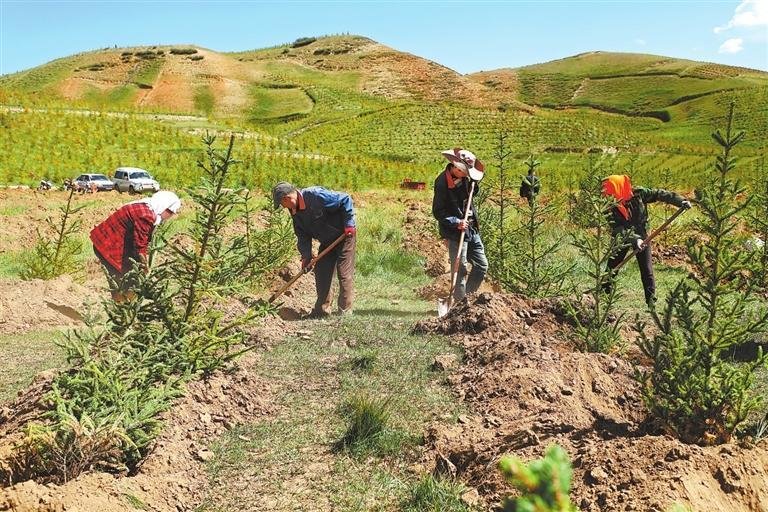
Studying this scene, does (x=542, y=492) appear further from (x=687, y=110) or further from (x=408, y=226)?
(x=687, y=110)

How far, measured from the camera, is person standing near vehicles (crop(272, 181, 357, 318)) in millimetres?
7465

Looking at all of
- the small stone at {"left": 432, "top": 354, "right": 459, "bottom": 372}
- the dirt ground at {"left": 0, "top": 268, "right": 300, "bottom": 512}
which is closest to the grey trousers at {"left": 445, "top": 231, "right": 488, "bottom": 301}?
the small stone at {"left": 432, "top": 354, "right": 459, "bottom": 372}

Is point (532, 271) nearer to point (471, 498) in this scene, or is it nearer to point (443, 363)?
point (443, 363)

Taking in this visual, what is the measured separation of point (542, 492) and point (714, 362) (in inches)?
120

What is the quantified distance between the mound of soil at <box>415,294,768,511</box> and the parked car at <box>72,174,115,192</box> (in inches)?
724

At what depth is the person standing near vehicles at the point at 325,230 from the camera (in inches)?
294

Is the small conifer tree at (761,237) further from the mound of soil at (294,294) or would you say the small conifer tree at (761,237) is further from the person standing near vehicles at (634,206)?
the mound of soil at (294,294)

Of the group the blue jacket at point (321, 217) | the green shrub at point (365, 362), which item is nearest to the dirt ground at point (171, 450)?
the green shrub at point (365, 362)

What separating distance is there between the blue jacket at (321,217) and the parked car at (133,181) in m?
15.6

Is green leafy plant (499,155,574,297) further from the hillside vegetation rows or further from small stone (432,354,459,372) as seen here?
small stone (432,354,459,372)

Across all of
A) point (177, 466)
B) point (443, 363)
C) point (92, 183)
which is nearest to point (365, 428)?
point (177, 466)

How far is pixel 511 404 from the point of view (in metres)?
4.17

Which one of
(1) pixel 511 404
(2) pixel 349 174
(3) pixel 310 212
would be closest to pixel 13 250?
(3) pixel 310 212

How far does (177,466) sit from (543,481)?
3.15m
